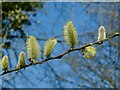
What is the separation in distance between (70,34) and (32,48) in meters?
0.07

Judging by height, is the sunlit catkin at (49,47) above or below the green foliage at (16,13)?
below

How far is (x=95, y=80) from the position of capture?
3.75 m

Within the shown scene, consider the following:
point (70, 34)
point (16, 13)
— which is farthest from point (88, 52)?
point (16, 13)

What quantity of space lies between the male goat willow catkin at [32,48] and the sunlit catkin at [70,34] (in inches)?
2.2

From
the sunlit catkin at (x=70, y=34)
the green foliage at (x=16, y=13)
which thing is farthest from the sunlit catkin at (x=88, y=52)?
the green foliage at (x=16, y=13)

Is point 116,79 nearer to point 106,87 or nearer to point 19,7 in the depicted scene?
point 106,87

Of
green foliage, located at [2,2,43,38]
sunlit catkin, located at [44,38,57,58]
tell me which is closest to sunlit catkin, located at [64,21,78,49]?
sunlit catkin, located at [44,38,57,58]

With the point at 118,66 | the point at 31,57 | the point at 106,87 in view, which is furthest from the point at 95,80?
the point at 31,57

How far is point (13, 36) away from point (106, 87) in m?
1.54

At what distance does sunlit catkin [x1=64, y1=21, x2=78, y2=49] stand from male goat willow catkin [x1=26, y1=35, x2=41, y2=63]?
55 mm

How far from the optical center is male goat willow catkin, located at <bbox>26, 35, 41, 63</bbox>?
569 mm

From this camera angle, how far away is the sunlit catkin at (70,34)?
0.57 meters

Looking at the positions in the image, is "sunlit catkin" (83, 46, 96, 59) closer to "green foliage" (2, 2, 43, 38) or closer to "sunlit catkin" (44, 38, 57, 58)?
"sunlit catkin" (44, 38, 57, 58)

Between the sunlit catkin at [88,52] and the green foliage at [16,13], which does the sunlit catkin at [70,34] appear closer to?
the sunlit catkin at [88,52]
